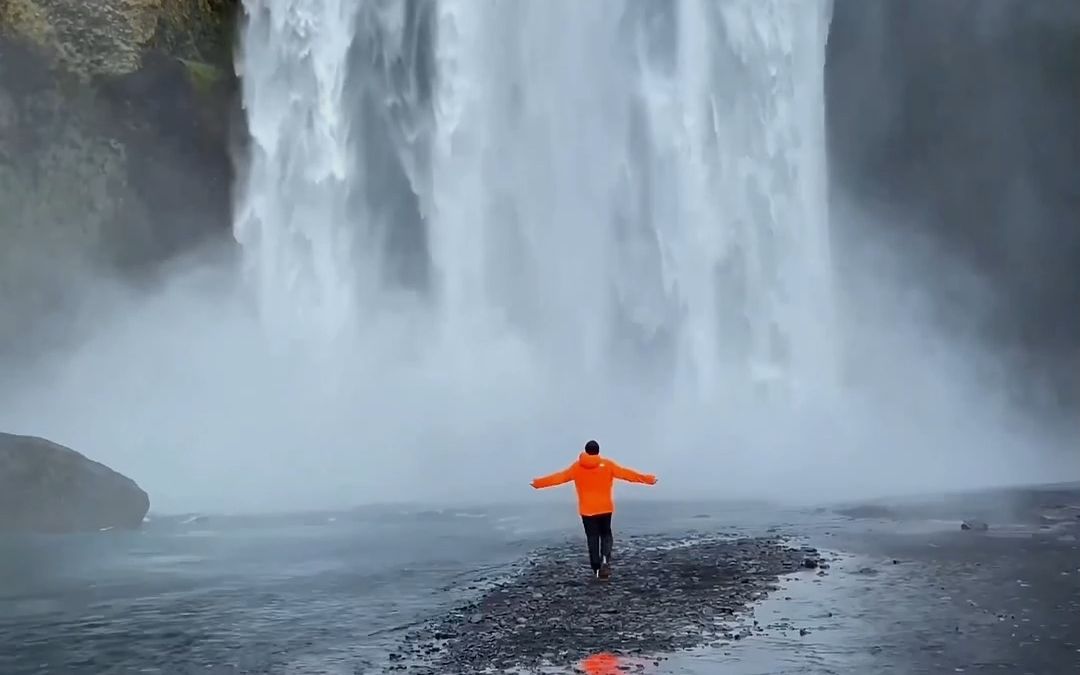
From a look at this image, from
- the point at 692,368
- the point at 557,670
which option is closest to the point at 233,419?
the point at 692,368

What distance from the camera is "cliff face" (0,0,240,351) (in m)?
30.4

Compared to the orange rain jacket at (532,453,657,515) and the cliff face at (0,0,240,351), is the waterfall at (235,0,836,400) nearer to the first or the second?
the cliff face at (0,0,240,351)

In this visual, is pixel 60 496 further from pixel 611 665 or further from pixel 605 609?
pixel 611 665

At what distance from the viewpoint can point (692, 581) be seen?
12969 millimetres

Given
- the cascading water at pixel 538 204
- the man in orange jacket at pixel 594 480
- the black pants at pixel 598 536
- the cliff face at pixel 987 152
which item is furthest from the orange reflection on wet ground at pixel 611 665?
the cliff face at pixel 987 152

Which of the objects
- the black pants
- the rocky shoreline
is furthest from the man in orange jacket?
the rocky shoreline

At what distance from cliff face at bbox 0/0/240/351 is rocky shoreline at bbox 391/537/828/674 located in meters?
20.6

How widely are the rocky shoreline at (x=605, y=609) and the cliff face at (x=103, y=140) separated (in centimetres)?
2065

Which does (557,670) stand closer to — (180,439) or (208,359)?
(180,439)

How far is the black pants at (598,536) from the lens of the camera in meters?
12.7

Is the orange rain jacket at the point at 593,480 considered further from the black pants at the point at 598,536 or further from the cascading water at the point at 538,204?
the cascading water at the point at 538,204

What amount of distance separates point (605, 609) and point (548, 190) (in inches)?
913

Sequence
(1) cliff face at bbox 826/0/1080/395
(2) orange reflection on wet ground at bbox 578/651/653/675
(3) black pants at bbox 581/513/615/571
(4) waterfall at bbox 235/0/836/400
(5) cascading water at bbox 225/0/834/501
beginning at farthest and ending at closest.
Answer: (1) cliff face at bbox 826/0/1080/395
(4) waterfall at bbox 235/0/836/400
(5) cascading water at bbox 225/0/834/501
(3) black pants at bbox 581/513/615/571
(2) orange reflection on wet ground at bbox 578/651/653/675

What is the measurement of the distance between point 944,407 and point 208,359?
20253 mm
